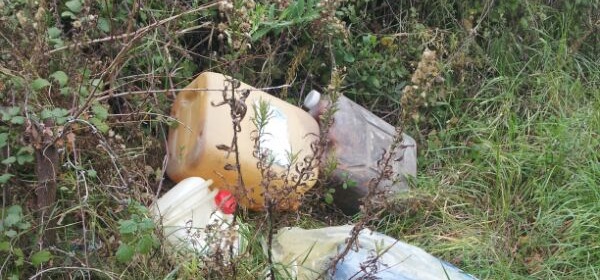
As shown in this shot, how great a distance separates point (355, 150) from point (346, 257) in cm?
66

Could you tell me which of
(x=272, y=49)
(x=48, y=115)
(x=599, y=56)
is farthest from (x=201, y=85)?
(x=599, y=56)

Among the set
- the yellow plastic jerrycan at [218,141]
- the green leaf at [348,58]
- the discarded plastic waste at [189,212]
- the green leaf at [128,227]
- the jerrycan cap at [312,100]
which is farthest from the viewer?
the green leaf at [348,58]

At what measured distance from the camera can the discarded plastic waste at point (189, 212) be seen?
232 centimetres

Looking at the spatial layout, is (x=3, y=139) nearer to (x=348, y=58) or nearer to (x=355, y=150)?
(x=355, y=150)

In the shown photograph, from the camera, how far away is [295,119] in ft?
8.91

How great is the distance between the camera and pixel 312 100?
9.57 ft

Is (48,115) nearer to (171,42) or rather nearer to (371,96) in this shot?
(171,42)

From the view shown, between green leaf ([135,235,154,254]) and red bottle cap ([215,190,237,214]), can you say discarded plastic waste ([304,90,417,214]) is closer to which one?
red bottle cap ([215,190,237,214])

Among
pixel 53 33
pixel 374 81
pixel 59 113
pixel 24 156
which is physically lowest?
pixel 374 81

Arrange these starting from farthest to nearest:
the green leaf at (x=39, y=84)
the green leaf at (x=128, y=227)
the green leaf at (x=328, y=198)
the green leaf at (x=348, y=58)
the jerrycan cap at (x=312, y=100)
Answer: the green leaf at (x=348, y=58) < the jerrycan cap at (x=312, y=100) < the green leaf at (x=328, y=198) < the green leaf at (x=39, y=84) < the green leaf at (x=128, y=227)

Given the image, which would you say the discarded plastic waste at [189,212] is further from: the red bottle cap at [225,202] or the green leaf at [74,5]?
the green leaf at [74,5]

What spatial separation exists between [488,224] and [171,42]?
1.33 meters

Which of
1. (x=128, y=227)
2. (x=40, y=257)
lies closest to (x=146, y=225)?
(x=128, y=227)

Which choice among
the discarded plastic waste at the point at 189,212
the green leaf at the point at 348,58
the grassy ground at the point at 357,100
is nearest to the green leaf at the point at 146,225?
the grassy ground at the point at 357,100
